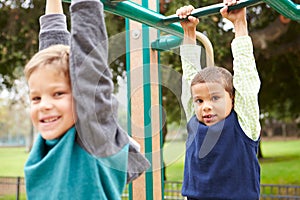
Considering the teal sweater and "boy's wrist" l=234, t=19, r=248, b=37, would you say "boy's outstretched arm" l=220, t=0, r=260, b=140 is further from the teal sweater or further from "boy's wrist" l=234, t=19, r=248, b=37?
the teal sweater

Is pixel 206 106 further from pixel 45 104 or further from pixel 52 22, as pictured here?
pixel 45 104

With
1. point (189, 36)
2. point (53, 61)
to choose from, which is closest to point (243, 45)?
point (189, 36)

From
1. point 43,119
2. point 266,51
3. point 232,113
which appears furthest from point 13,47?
point 43,119

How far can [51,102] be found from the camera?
103cm

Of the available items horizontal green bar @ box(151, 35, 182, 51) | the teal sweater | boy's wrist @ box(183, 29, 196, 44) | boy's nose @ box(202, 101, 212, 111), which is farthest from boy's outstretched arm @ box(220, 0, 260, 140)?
the teal sweater

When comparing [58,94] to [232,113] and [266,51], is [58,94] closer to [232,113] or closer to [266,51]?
[232,113]

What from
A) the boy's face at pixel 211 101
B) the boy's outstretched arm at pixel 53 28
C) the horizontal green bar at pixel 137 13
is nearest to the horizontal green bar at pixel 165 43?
the horizontal green bar at pixel 137 13

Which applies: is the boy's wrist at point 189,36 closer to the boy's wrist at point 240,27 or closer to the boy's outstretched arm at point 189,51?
the boy's outstretched arm at point 189,51

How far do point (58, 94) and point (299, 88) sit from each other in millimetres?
6485

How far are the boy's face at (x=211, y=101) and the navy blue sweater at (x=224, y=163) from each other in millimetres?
27

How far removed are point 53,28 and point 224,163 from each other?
69cm

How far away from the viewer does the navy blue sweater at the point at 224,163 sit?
1.61 m

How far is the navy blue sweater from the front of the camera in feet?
5.27

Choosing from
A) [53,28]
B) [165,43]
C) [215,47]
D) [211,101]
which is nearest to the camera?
[53,28]
